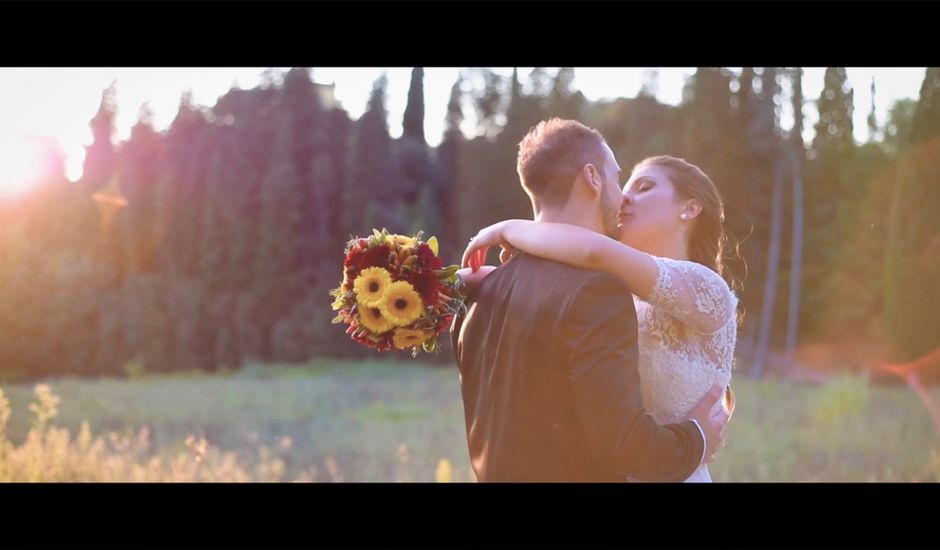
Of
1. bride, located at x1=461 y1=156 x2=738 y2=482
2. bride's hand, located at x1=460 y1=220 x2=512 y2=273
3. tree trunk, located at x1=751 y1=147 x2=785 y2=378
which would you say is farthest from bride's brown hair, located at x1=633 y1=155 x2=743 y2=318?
tree trunk, located at x1=751 y1=147 x2=785 y2=378

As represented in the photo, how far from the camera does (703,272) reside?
2.54m

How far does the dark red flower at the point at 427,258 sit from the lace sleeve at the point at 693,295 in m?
0.60

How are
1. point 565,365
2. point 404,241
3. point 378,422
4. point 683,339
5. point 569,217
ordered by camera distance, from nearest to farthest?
point 565,365
point 569,217
point 683,339
point 404,241
point 378,422

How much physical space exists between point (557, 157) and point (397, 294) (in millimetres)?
603

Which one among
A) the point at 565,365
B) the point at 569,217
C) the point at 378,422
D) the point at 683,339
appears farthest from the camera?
the point at 378,422

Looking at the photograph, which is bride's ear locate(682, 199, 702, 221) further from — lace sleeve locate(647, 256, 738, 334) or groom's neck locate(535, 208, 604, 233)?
groom's neck locate(535, 208, 604, 233)

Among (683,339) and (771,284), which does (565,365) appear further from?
(771,284)

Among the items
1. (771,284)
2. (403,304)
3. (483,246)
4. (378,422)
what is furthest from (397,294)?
(771,284)

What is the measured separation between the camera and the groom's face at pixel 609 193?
94.7 inches

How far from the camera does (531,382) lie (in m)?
2.31

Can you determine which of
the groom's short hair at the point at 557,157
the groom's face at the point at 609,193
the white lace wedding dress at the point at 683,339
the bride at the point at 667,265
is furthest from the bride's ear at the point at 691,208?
the groom's short hair at the point at 557,157

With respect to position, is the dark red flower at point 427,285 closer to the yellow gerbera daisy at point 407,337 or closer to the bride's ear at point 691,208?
the yellow gerbera daisy at point 407,337
